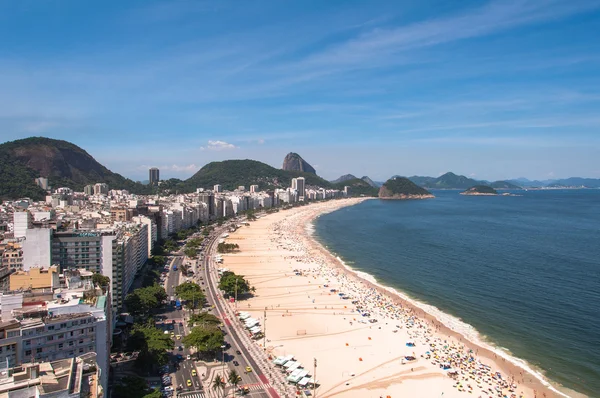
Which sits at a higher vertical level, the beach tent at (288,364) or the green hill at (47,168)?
the green hill at (47,168)

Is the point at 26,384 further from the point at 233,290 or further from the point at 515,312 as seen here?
the point at 515,312

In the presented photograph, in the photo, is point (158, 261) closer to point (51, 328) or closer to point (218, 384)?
point (218, 384)

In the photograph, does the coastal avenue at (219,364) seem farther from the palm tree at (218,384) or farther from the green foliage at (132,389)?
the green foliage at (132,389)

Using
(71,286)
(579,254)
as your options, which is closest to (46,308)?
(71,286)

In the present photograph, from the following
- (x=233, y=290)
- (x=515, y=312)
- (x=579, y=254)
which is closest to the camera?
(x=515, y=312)

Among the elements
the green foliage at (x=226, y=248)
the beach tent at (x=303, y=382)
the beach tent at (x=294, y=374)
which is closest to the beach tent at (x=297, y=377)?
the beach tent at (x=294, y=374)

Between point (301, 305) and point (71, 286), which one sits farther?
point (301, 305)
